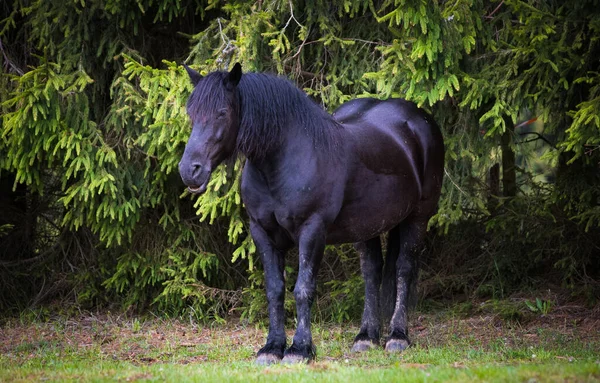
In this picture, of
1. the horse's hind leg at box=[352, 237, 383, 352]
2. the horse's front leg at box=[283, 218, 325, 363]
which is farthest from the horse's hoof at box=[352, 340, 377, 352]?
the horse's front leg at box=[283, 218, 325, 363]

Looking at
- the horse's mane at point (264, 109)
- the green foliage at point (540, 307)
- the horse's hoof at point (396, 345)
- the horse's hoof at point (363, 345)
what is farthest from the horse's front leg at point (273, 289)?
the green foliage at point (540, 307)

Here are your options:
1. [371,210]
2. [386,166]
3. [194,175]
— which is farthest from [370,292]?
[194,175]

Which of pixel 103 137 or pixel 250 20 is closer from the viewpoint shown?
pixel 250 20

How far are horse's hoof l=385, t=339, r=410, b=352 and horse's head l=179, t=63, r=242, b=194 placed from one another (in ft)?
8.25

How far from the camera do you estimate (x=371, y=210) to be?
7195 mm

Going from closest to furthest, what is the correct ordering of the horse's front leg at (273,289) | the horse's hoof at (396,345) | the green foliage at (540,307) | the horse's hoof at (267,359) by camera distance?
the horse's hoof at (267,359) → the horse's front leg at (273,289) → the horse's hoof at (396,345) → the green foliage at (540,307)

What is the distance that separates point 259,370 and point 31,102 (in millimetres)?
4206

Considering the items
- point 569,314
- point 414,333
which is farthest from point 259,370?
point 569,314

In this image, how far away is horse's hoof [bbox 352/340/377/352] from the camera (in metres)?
7.48

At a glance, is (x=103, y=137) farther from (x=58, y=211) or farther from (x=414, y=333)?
(x=414, y=333)

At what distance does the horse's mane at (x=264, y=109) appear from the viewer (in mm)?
6190

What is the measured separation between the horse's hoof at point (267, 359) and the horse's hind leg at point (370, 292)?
1195 mm

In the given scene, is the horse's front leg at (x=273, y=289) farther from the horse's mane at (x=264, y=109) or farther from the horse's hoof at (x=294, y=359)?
the horse's mane at (x=264, y=109)

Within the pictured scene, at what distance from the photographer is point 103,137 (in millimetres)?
9648
